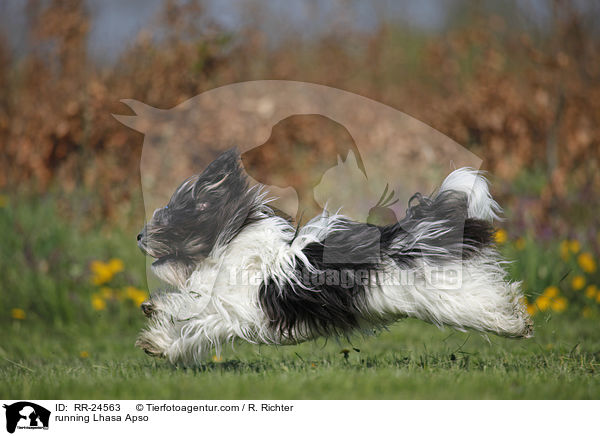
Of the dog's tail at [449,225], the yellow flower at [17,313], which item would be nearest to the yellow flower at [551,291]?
the dog's tail at [449,225]

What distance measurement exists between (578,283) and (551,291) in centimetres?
32

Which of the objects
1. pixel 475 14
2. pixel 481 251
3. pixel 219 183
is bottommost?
pixel 481 251

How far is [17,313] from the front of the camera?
5.79 m

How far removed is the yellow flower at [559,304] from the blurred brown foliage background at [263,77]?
2.86 feet

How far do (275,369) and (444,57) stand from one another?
6888 millimetres

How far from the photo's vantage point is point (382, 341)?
17.6 ft

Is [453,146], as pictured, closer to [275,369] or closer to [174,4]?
[275,369]

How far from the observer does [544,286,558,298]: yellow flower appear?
19.0 feet

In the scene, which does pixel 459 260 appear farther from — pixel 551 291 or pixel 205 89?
pixel 205 89

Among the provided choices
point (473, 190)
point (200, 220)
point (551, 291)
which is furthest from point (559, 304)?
point (200, 220)

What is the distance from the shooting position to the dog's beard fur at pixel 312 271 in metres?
3.47
